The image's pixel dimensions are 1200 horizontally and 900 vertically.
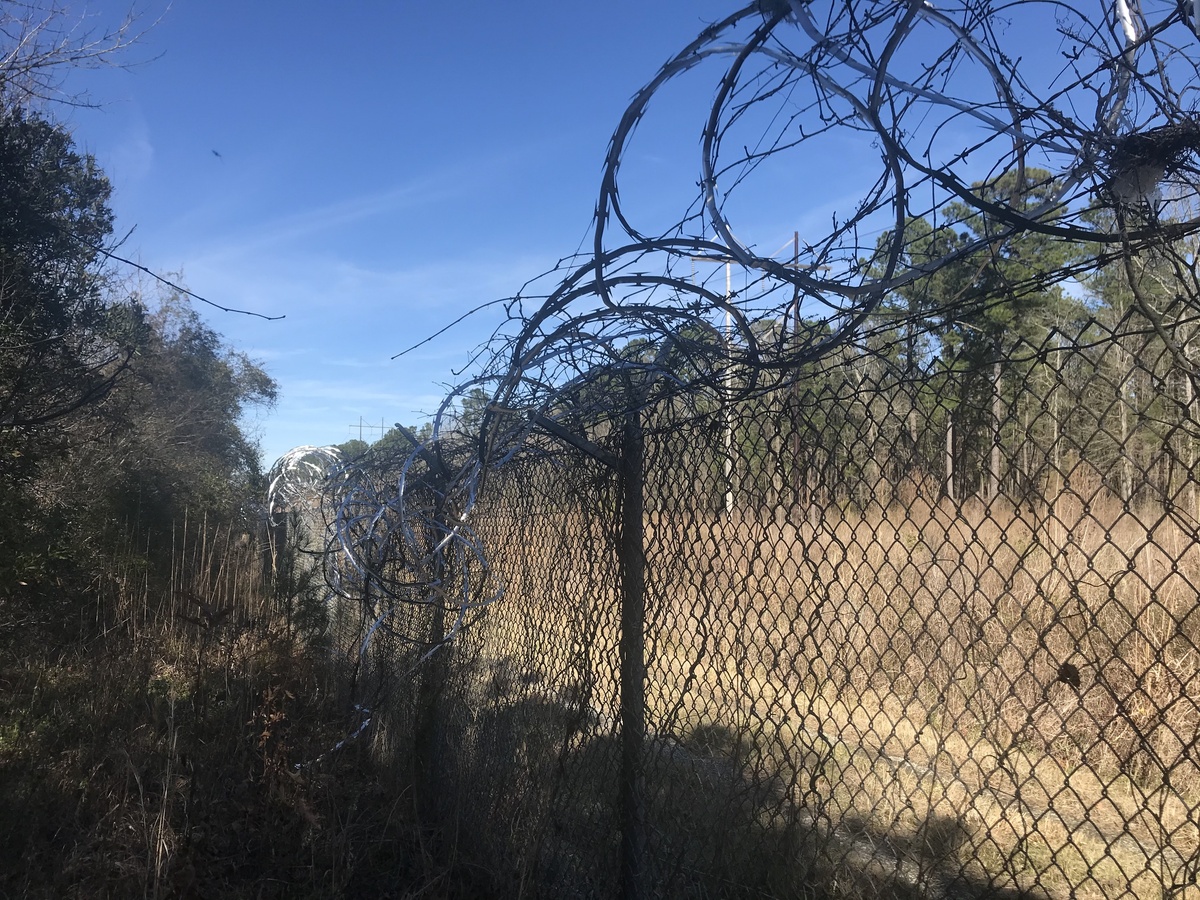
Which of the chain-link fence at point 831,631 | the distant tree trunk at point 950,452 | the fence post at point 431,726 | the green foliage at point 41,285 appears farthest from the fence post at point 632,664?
the green foliage at point 41,285

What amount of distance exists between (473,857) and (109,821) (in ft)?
5.86

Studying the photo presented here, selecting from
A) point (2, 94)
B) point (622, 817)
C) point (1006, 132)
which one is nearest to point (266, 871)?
point (622, 817)

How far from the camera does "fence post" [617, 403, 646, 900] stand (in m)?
2.59

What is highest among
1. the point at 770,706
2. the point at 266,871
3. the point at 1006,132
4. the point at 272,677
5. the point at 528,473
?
the point at 1006,132

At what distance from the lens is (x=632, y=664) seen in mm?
2633

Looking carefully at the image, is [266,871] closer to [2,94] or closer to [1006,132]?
[1006,132]

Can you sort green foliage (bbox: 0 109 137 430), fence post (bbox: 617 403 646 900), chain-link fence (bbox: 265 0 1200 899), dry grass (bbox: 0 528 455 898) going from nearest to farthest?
chain-link fence (bbox: 265 0 1200 899) → fence post (bbox: 617 403 646 900) → dry grass (bbox: 0 528 455 898) → green foliage (bbox: 0 109 137 430)

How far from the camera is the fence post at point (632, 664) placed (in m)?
2.59

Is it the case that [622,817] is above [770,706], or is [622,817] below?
below

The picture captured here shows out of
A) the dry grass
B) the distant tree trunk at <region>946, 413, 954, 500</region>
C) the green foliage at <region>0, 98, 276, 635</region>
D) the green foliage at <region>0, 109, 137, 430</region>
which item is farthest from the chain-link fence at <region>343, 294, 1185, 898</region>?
the green foliage at <region>0, 109, 137, 430</region>

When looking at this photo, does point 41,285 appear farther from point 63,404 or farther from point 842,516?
point 842,516

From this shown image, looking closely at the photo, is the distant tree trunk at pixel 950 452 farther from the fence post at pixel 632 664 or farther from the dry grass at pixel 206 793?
the dry grass at pixel 206 793

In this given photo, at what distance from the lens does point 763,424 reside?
2.24 meters

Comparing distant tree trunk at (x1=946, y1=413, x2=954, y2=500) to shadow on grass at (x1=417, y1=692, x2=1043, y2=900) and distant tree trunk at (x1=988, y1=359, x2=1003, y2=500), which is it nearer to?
distant tree trunk at (x1=988, y1=359, x2=1003, y2=500)
